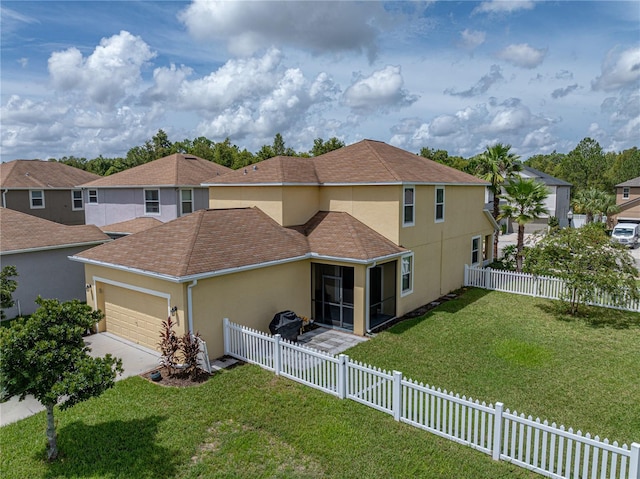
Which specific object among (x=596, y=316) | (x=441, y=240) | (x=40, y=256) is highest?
(x=441, y=240)

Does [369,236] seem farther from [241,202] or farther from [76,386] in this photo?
[76,386]

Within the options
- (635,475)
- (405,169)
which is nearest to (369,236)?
(405,169)

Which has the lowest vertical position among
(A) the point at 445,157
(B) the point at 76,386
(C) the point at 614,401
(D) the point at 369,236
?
(C) the point at 614,401

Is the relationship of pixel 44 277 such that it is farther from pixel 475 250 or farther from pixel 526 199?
pixel 526 199

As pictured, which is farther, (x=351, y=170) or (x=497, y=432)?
(x=351, y=170)

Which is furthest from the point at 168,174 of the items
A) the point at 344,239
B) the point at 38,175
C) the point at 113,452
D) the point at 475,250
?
the point at 113,452
